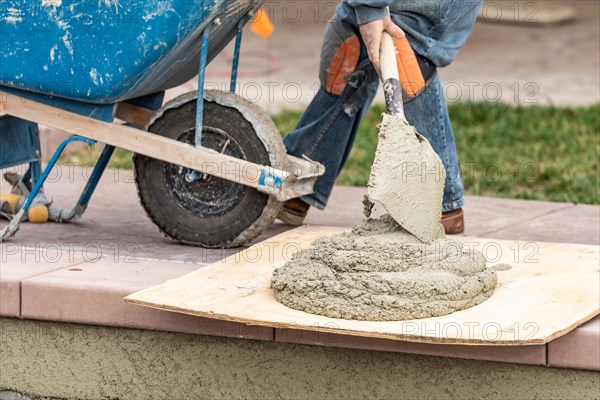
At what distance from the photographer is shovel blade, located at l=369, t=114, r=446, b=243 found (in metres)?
3.09

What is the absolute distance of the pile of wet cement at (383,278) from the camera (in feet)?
9.53

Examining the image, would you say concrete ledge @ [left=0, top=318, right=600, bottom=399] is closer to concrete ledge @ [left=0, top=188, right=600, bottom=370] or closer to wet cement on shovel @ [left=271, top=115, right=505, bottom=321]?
concrete ledge @ [left=0, top=188, right=600, bottom=370]

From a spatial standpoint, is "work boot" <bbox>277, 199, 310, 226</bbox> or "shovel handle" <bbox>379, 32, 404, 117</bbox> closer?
"shovel handle" <bbox>379, 32, 404, 117</bbox>

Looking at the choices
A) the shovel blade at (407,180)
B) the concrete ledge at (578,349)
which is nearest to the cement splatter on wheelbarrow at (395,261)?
the shovel blade at (407,180)

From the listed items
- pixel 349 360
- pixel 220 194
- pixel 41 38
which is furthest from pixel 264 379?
pixel 41 38

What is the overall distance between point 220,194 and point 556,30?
696 cm

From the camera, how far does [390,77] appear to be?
331 centimetres

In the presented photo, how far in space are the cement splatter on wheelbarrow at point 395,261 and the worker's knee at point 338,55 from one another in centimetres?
59

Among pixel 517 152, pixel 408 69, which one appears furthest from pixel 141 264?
pixel 517 152

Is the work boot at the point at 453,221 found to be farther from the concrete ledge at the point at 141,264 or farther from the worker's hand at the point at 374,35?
the worker's hand at the point at 374,35

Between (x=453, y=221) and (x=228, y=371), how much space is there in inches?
43.1

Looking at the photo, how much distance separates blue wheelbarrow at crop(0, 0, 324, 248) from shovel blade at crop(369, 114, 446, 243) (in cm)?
48

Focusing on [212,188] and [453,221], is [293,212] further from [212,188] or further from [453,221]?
[453,221]

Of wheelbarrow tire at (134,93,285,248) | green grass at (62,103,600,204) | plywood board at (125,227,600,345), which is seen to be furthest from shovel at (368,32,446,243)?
green grass at (62,103,600,204)
